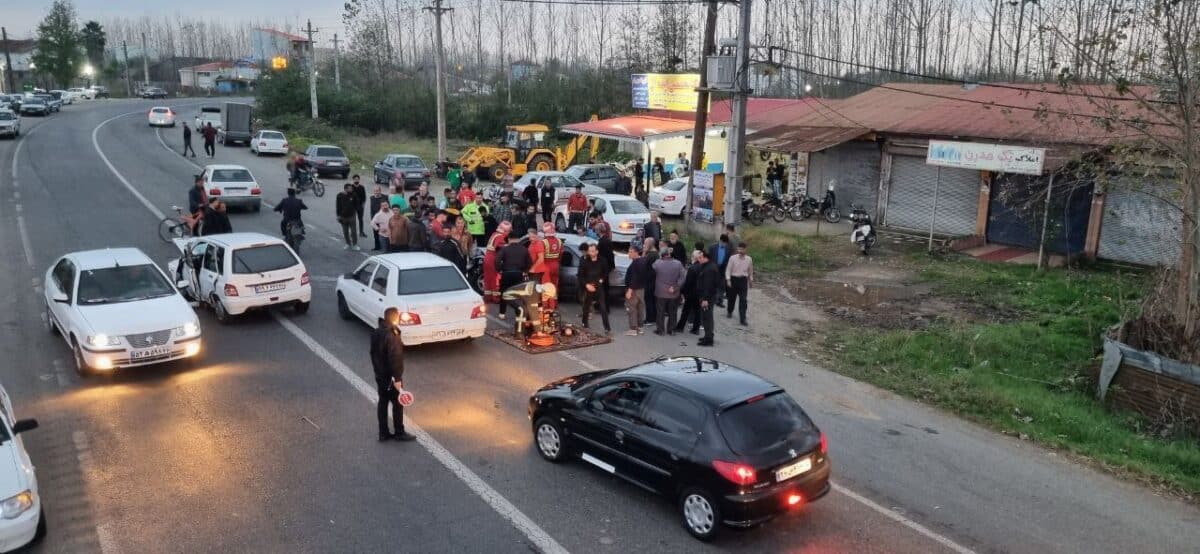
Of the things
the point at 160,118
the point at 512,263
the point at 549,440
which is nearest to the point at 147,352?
the point at 512,263

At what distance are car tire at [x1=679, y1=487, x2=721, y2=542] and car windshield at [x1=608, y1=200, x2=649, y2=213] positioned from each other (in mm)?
14713

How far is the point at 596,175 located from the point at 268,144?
65.8 ft

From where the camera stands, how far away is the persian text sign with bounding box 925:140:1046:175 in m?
18.8

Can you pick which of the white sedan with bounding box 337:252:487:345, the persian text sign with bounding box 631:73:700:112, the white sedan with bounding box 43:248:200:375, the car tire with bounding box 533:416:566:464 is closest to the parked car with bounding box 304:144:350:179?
the persian text sign with bounding box 631:73:700:112

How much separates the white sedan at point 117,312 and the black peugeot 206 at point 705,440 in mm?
6048

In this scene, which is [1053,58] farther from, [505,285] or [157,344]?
[157,344]

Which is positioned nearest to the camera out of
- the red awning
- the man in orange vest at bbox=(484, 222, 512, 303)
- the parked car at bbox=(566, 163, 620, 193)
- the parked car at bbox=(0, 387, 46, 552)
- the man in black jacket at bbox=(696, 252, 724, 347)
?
the parked car at bbox=(0, 387, 46, 552)

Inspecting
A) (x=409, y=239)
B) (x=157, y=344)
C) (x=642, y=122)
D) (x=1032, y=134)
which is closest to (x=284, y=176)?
(x=642, y=122)

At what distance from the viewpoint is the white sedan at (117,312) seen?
1057cm

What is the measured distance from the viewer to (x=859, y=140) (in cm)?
2569

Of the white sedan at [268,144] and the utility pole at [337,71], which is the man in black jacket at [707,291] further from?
the utility pole at [337,71]

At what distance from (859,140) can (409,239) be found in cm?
1535

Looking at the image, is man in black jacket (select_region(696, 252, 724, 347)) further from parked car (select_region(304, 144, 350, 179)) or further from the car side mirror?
parked car (select_region(304, 144, 350, 179))

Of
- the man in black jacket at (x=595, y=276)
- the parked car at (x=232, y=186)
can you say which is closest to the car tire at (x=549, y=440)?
the man in black jacket at (x=595, y=276)
